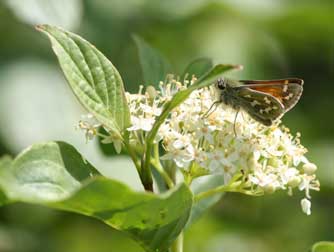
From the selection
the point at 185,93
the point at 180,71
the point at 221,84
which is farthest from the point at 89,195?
the point at 180,71

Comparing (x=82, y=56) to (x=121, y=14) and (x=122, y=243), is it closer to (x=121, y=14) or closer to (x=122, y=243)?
(x=122, y=243)

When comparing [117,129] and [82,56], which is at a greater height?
[82,56]

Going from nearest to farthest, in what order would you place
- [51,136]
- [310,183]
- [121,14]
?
1. [310,183]
2. [51,136]
3. [121,14]

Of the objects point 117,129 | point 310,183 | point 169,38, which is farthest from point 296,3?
point 117,129

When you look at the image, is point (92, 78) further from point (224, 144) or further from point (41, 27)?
point (224, 144)

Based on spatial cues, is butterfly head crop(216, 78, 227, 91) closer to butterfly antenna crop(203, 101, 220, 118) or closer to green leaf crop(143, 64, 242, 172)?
butterfly antenna crop(203, 101, 220, 118)

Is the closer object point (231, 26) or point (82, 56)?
point (82, 56)

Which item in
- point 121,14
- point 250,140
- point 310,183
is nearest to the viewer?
point 250,140
